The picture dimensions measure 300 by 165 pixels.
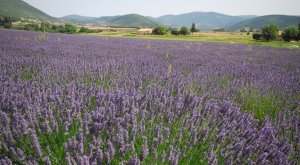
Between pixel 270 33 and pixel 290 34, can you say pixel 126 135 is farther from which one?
pixel 290 34

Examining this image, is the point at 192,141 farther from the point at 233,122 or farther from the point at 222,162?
the point at 233,122

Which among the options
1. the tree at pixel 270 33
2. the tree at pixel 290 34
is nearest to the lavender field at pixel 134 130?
the tree at pixel 270 33

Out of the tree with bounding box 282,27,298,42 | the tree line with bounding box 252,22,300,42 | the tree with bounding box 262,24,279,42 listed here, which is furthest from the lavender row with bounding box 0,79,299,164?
the tree with bounding box 282,27,298,42

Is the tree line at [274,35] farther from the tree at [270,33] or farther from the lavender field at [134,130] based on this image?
the lavender field at [134,130]

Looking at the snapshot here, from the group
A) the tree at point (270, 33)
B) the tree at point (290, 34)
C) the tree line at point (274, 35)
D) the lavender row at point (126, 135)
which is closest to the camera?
the lavender row at point (126, 135)

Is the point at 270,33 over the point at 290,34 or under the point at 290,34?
over

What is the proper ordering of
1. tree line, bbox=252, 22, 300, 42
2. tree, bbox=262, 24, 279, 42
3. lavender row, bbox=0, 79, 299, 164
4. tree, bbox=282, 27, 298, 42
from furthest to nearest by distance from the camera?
tree, bbox=282, 27, 298, 42, tree line, bbox=252, 22, 300, 42, tree, bbox=262, 24, 279, 42, lavender row, bbox=0, 79, 299, 164

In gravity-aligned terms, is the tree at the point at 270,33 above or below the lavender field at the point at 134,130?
above

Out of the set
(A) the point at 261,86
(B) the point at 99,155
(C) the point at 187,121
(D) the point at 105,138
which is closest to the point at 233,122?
(C) the point at 187,121

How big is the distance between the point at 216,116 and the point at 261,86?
84.4 inches

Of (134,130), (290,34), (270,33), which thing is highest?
(270,33)

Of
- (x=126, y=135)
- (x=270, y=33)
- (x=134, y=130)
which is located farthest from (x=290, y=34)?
(x=126, y=135)

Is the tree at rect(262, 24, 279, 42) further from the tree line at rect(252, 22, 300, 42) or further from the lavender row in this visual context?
the lavender row

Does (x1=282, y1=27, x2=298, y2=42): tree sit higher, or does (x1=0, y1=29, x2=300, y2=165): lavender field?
(x1=282, y1=27, x2=298, y2=42): tree
